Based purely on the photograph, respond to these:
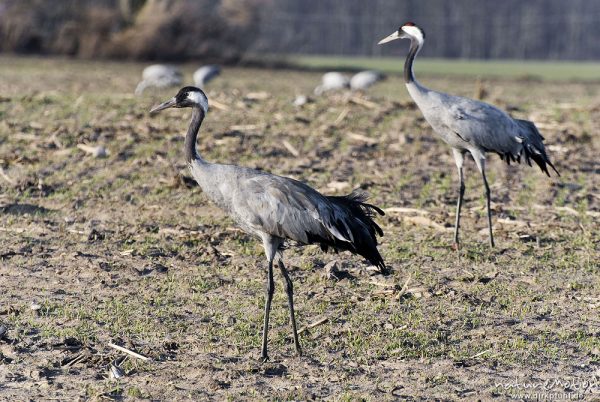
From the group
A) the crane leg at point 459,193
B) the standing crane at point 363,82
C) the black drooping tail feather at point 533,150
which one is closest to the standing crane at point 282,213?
Result: the crane leg at point 459,193

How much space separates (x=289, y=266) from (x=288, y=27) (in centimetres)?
3032

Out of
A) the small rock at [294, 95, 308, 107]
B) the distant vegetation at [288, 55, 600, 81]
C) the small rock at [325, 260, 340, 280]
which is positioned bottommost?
the small rock at [325, 260, 340, 280]

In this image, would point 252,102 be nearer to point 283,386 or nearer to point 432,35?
point 283,386

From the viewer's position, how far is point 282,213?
575 centimetres

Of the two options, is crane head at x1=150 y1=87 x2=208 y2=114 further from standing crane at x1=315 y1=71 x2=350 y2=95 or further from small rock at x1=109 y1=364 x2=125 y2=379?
standing crane at x1=315 y1=71 x2=350 y2=95

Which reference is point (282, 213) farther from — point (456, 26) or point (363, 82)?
point (456, 26)

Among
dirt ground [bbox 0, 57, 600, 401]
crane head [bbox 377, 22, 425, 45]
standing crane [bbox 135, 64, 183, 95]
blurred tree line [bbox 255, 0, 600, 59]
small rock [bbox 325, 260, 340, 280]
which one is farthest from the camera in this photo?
blurred tree line [bbox 255, 0, 600, 59]

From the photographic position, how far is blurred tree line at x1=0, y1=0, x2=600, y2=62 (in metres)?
21.0

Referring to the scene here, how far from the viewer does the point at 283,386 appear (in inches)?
205

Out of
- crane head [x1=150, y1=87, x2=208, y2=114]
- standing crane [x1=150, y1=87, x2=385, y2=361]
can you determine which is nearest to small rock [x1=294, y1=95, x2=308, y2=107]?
crane head [x1=150, y1=87, x2=208, y2=114]

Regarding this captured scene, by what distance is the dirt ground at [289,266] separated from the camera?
211 inches

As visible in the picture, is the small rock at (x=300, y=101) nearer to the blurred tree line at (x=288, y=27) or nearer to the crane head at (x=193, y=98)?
the crane head at (x=193, y=98)

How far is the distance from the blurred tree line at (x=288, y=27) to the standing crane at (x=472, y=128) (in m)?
13.4

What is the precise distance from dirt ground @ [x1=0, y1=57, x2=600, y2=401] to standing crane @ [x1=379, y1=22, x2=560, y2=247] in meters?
0.58
